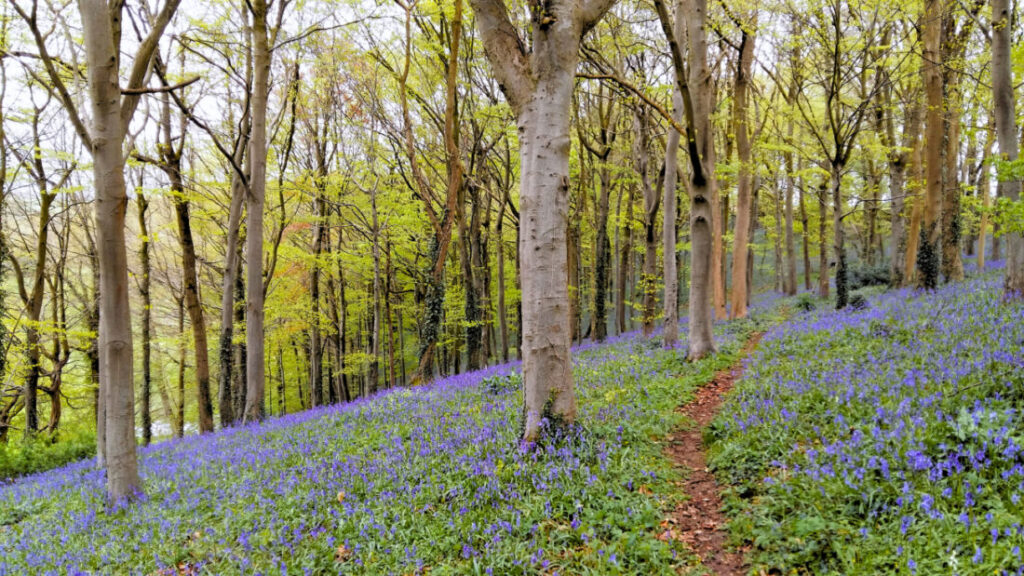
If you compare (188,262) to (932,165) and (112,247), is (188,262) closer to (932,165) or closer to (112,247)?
(112,247)

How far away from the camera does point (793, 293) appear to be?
29.4 meters

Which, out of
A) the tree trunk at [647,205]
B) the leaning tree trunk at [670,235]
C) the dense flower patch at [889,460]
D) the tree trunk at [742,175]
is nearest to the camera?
the dense flower patch at [889,460]

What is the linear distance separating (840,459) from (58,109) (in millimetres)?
25611

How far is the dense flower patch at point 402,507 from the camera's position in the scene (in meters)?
3.79

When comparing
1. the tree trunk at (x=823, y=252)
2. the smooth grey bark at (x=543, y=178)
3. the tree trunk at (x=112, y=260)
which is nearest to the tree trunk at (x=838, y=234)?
the tree trunk at (x=823, y=252)

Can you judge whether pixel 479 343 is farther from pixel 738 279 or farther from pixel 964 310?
pixel 964 310

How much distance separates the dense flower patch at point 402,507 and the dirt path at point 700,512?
0.20 meters

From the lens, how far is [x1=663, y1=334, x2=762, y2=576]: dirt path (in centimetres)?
361

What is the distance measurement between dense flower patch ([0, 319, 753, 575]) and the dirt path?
0.64 feet

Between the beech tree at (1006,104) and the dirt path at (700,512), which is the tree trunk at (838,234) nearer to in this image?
the beech tree at (1006,104)

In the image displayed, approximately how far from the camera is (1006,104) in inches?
354

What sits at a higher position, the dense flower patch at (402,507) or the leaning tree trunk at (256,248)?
the leaning tree trunk at (256,248)

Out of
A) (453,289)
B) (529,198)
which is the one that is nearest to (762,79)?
(453,289)

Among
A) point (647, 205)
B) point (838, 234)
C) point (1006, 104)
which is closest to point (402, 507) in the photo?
point (1006, 104)
